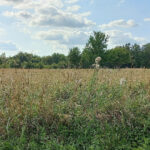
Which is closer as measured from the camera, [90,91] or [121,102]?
[121,102]

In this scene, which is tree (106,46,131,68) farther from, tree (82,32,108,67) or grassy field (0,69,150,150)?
grassy field (0,69,150,150)

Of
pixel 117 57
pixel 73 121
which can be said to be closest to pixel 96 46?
pixel 117 57

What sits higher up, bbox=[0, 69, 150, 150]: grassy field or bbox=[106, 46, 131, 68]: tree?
bbox=[106, 46, 131, 68]: tree

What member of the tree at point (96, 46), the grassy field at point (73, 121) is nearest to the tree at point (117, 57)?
the tree at point (96, 46)

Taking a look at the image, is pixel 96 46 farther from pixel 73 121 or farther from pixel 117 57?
pixel 73 121

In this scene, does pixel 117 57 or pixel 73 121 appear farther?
pixel 117 57

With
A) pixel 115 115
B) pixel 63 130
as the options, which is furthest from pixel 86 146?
pixel 115 115

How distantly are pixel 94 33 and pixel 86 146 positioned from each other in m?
42.5

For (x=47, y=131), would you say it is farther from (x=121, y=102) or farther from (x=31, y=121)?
(x=121, y=102)

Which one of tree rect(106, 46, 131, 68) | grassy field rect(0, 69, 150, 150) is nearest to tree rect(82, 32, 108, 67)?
tree rect(106, 46, 131, 68)

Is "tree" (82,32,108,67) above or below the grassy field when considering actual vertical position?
above

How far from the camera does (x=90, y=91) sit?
4.18 metres

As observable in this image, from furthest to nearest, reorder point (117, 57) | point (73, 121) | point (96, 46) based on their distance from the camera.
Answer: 1. point (117, 57)
2. point (96, 46)
3. point (73, 121)

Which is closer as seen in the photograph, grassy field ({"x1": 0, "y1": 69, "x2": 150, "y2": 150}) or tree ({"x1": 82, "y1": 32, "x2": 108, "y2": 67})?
grassy field ({"x1": 0, "y1": 69, "x2": 150, "y2": 150})
